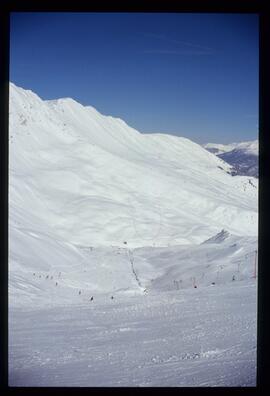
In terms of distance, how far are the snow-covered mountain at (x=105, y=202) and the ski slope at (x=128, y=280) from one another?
28 millimetres

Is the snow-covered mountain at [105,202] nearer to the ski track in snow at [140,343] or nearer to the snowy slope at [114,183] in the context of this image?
the snowy slope at [114,183]

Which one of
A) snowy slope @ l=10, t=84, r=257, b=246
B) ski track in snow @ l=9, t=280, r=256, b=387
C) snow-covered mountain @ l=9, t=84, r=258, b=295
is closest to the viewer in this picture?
ski track in snow @ l=9, t=280, r=256, b=387

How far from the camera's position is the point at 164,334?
10.2 ft

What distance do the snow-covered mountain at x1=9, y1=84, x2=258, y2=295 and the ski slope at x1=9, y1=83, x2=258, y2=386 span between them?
0.03m

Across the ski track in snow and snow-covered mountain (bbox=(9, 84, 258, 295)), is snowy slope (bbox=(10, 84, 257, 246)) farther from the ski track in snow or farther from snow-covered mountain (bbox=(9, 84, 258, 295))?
the ski track in snow

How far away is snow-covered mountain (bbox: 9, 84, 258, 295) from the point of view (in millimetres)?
5004

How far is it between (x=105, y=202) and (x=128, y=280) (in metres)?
3.55

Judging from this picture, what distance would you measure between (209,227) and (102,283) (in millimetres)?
2590

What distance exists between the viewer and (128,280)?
526 cm

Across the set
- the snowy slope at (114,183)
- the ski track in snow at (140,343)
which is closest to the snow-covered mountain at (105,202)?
the snowy slope at (114,183)

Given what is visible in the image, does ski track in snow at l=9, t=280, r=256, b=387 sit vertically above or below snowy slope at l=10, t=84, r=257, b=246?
below

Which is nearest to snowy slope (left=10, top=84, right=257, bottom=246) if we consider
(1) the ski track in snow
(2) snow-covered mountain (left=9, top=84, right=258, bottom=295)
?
(2) snow-covered mountain (left=9, top=84, right=258, bottom=295)

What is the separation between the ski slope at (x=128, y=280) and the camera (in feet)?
8.54
